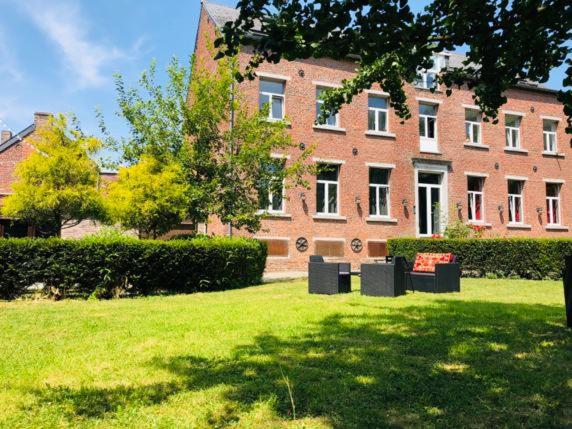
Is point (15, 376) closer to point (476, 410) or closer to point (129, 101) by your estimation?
point (476, 410)

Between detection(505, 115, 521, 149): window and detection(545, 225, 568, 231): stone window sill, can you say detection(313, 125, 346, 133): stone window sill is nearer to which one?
detection(505, 115, 521, 149): window

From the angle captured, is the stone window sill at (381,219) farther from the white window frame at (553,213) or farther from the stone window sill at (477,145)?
the white window frame at (553,213)

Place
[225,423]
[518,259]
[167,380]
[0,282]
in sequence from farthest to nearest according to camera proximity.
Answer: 1. [518,259]
2. [0,282]
3. [167,380]
4. [225,423]

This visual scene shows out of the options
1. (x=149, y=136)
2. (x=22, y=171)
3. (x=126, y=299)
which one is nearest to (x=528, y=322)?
(x=126, y=299)

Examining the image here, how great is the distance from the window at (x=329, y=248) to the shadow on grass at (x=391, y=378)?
12.7m

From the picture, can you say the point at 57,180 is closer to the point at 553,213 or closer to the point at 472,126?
the point at 472,126

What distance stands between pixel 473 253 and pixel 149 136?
11605 millimetres

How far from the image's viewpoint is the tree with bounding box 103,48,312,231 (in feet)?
46.4

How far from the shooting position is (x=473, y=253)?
16.0 meters

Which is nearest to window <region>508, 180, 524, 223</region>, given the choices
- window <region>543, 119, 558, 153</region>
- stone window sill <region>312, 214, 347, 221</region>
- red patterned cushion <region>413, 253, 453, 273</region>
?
window <region>543, 119, 558, 153</region>

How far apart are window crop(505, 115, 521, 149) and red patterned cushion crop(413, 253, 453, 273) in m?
15.3

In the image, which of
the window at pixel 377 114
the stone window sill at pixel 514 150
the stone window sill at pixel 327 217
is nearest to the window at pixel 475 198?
the stone window sill at pixel 514 150

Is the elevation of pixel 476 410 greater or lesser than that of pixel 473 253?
lesser

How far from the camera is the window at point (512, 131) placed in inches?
950
